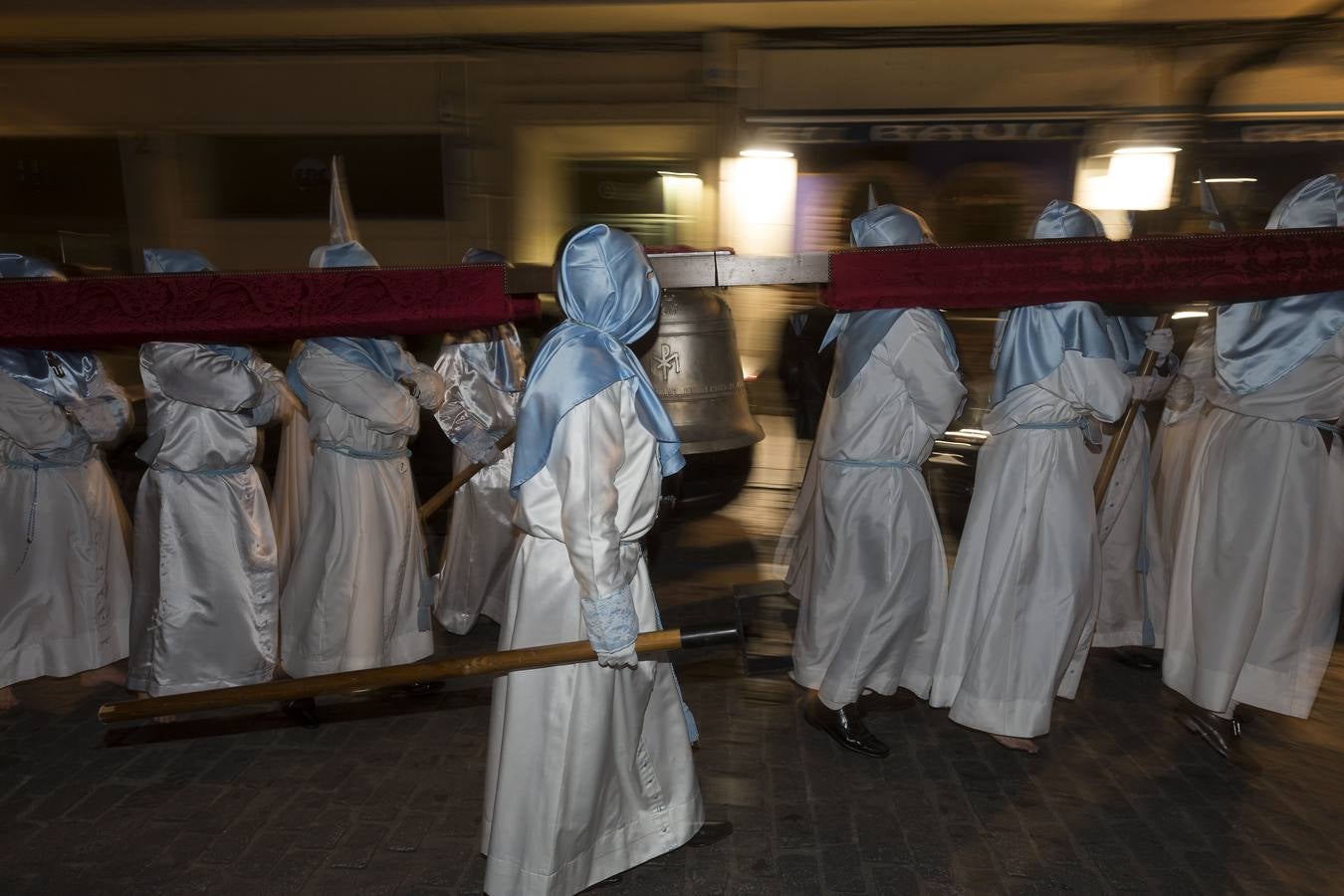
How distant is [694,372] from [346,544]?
6.60 ft

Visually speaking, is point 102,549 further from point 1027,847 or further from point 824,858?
point 1027,847

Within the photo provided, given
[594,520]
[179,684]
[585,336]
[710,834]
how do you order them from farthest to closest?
[179,684] → [710,834] → [585,336] → [594,520]

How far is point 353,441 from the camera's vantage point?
14.1 feet

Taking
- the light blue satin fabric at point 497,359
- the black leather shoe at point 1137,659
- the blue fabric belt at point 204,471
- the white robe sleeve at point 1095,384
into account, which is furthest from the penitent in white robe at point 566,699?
the black leather shoe at point 1137,659

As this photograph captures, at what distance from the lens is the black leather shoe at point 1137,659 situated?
4870 millimetres

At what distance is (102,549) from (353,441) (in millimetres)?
→ 1641

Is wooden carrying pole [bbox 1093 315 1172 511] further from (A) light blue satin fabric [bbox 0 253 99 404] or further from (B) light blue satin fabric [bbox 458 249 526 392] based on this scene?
(A) light blue satin fabric [bbox 0 253 99 404]

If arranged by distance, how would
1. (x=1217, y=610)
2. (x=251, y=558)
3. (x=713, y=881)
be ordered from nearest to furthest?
1. (x=713, y=881)
2. (x=1217, y=610)
3. (x=251, y=558)

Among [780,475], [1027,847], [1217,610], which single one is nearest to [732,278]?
[1027,847]

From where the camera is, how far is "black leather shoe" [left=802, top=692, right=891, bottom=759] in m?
3.91

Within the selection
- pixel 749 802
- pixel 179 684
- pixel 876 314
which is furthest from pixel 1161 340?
pixel 179 684

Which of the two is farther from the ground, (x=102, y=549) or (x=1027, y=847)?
(x=102, y=549)

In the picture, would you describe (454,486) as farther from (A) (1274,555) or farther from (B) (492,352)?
(A) (1274,555)

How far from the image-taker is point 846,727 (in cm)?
400
